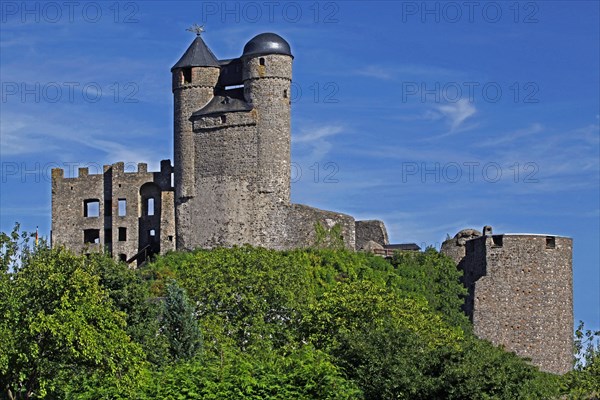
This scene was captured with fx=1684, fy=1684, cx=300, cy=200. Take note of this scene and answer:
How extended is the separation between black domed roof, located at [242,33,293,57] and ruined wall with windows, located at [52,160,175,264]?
8361mm

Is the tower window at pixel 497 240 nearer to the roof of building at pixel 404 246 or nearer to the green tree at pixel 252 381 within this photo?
the roof of building at pixel 404 246

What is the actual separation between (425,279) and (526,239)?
5.31 meters

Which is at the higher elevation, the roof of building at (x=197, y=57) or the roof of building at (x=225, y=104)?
the roof of building at (x=197, y=57)

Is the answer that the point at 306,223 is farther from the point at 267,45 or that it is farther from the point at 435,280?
the point at 267,45

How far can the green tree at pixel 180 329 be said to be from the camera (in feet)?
206

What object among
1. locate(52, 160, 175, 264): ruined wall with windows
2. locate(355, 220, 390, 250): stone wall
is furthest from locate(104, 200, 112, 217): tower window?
locate(355, 220, 390, 250): stone wall

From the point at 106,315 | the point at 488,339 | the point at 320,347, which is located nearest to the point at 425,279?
the point at 488,339

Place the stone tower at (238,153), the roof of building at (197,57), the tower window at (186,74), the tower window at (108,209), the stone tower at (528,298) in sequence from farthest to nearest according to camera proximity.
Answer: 1. the tower window at (108,209)
2. the tower window at (186,74)
3. the roof of building at (197,57)
4. the stone tower at (238,153)
5. the stone tower at (528,298)

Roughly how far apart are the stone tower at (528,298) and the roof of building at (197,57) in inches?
708

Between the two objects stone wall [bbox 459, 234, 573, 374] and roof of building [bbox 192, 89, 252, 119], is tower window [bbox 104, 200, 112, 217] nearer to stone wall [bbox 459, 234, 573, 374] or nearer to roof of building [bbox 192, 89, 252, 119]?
roof of building [bbox 192, 89, 252, 119]

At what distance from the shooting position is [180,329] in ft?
208

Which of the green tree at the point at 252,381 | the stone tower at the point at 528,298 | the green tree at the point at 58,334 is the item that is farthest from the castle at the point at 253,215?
the green tree at the point at 58,334

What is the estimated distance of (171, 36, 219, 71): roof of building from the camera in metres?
87.6

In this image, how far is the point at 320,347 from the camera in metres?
64.9
